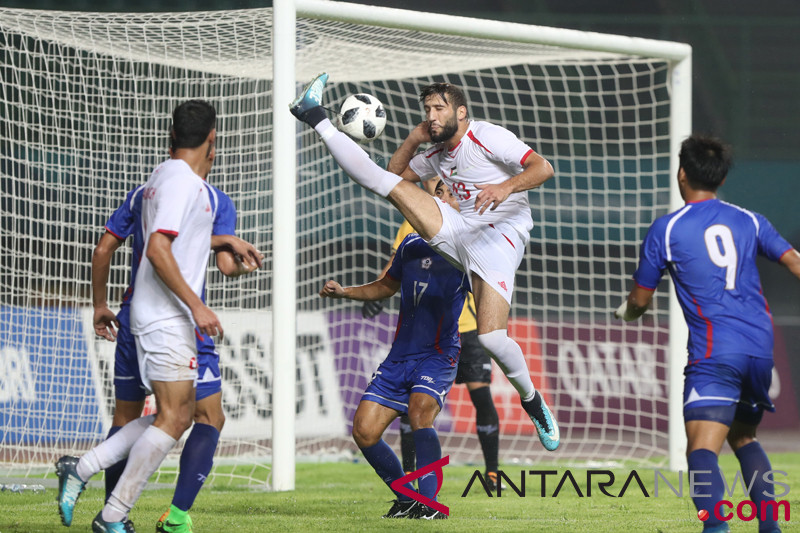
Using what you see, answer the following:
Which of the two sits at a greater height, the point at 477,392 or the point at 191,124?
the point at 191,124

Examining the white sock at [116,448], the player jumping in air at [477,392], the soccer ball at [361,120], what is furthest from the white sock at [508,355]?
the white sock at [116,448]

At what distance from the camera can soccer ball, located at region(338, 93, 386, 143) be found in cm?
550

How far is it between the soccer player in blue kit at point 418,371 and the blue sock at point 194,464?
102 cm

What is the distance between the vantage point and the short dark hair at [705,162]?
4.23 meters

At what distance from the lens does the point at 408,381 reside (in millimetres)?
5469

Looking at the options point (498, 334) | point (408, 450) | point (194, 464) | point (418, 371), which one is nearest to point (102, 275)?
point (194, 464)

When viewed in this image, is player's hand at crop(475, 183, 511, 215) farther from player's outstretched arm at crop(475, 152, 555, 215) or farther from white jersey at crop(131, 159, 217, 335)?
white jersey at crop(131, 159, 217, 335)

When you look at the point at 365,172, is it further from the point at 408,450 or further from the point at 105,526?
the point at 408,450

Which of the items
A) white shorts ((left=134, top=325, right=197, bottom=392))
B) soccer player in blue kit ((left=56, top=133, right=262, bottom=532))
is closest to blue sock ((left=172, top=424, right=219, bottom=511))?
soccer player in blue kit ((left=56, top=133, right=262, bottom=532))

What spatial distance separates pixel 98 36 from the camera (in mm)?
7961

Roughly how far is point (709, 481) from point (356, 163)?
2.27 m

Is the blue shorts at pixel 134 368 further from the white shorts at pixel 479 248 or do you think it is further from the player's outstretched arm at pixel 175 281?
the white shorts at pixel 479 248

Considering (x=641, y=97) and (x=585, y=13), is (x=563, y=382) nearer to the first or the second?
(x=641, y=97)

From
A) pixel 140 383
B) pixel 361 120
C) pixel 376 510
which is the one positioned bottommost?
pixel 376 510
